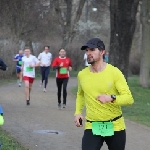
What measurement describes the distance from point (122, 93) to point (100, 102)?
283mm

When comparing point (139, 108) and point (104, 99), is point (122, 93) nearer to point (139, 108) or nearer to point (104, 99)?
point (104, 99)

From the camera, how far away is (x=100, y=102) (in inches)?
273

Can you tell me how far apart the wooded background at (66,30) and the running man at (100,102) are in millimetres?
13674

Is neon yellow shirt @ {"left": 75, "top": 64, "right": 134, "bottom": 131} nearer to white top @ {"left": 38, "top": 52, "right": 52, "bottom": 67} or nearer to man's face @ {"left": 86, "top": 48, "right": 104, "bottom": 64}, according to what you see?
Answer: man's face @ {"left": 86, "top": 48, "right": 104, "bottom": 64}

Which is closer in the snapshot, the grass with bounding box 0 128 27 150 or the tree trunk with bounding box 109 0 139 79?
the grass with bounding box 0 128 27 150

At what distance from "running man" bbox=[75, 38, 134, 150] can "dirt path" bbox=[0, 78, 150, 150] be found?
12.0ft

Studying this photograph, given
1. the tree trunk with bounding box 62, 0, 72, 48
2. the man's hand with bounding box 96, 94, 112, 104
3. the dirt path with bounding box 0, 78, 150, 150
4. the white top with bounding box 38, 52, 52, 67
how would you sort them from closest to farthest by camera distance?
the man's hand with bounding box 96, 94, 112, 104 → the dirt path with bounding box 0, 78, 150, 150 → the white top with bounding box 38, 52, 52, 67 → the tree trunk with bounding box 62, 0, 72, 48

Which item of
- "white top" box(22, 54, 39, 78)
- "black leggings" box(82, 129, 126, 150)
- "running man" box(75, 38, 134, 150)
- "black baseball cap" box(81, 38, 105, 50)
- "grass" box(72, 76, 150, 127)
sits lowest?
"grass" box(72, 76, 150, 127)

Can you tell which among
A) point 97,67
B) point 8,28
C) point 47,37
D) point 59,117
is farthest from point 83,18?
point 97,67

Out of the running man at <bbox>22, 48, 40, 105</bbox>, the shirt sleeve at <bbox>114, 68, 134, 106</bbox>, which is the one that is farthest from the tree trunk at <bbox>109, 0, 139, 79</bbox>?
the shirt sleeve at <bbox>114, 68, 134, 106</bbox>

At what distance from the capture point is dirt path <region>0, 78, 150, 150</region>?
11289 mm

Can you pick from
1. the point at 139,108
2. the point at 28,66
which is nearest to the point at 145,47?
the point at 139,108

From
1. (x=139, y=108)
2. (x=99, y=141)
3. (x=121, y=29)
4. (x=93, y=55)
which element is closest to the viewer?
(x=93, y=55)

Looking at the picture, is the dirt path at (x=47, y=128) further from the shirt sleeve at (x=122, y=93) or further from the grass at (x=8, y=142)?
the shirt sleeve at (x=122, y=93)
